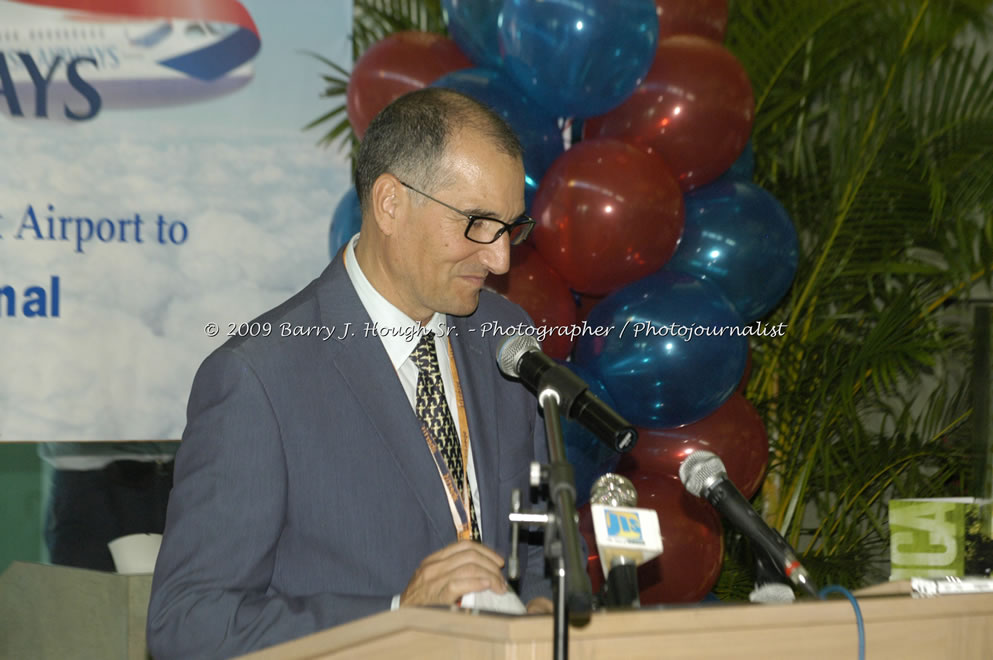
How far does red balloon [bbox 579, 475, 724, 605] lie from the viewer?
3207 mm

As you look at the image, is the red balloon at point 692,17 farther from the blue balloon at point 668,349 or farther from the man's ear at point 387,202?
the man's ear at point 387,202

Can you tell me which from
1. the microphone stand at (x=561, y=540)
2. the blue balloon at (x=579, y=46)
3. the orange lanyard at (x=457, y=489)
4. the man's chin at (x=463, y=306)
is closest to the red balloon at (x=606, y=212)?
the blue balloon at (x=579, y=46)

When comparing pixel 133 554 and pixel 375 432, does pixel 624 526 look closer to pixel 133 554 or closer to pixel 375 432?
pixel 375 432

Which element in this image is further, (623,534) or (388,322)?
(388,322)

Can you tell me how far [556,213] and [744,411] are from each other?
3.11ft

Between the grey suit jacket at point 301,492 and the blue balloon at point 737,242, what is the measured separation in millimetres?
1403

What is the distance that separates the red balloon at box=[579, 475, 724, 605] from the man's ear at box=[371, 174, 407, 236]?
137 cm

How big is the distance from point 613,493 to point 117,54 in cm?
280

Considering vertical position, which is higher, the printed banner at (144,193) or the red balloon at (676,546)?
the printed banner at (144,193)

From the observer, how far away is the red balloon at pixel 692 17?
11.6 ft

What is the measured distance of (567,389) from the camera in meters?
1.51

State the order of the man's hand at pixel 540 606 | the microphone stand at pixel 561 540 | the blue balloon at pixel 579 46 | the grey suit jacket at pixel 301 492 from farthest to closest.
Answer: the blue balloon at pixel 579 46, the man's hand at pixel 540 606, the grey suit jacket at pixel 301 492, the microphone stand at pixel 561 540

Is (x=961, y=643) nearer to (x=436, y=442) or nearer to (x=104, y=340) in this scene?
(x=436, y=442)

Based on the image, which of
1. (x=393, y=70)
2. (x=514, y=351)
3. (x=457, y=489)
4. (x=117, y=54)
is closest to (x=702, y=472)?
(x=514, y=351)
